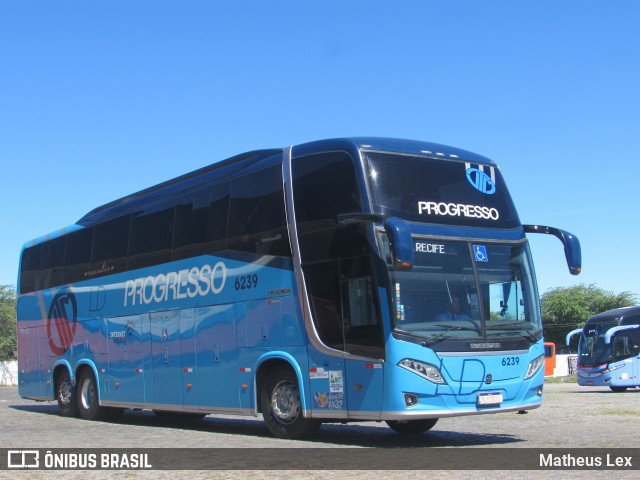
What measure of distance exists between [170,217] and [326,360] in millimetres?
5446

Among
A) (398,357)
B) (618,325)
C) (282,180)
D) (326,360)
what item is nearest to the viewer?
(398,357)

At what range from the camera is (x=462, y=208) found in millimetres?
12719

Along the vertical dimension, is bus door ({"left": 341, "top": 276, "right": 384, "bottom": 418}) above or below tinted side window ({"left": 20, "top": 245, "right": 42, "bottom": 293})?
below

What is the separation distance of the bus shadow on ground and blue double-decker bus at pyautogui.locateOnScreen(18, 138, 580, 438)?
0.46 m

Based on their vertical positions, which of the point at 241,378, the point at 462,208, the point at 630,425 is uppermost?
the point at 462,208

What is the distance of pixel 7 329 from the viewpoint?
69562 millimetres

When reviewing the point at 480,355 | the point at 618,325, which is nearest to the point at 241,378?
the point at 480,355

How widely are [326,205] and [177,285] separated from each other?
15.3 feet

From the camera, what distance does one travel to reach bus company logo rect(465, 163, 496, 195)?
13156 millimetres

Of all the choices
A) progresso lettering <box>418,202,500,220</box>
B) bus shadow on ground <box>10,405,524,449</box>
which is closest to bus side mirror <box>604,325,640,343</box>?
bus shadow on ground <box>10,405,524,449</box>

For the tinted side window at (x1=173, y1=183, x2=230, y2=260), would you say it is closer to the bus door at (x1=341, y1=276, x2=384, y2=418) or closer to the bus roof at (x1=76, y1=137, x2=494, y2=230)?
the bus roof at (x1=76, y1=137, x2=494, y2=230)

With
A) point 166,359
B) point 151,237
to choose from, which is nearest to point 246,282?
point 166,359

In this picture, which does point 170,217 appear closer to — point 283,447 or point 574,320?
point 283,447

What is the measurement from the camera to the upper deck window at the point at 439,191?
12219 millimetres
